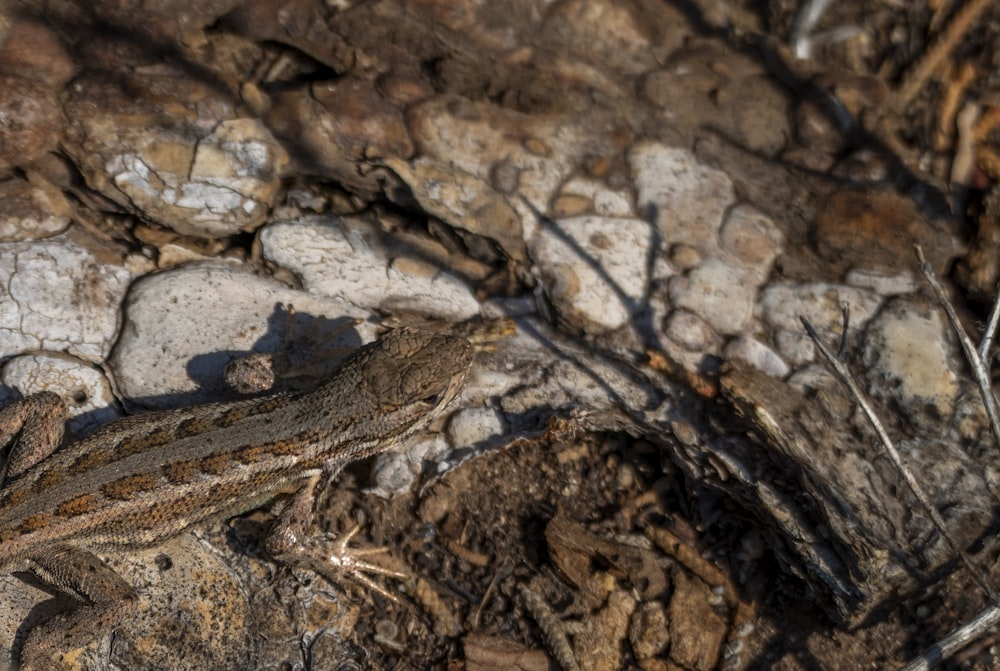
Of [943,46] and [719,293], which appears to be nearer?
[719,293]

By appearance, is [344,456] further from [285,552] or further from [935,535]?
[935,535]

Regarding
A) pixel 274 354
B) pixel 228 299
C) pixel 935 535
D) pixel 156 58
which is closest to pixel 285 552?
pixel 274 354

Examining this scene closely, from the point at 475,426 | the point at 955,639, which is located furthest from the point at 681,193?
the point at 955,639

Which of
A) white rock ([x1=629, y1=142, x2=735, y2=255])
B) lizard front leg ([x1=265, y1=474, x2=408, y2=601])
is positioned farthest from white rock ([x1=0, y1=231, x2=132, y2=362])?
white rock ([x1=629, y1=142, x2=735, y2=255])

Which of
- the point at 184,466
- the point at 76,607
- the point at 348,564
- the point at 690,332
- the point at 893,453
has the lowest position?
the point at 76,607

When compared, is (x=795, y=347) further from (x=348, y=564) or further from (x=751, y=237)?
(x=348, y=564)

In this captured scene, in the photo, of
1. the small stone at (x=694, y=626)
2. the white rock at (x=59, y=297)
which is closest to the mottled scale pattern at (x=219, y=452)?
the white rock at (x=59, y=297)

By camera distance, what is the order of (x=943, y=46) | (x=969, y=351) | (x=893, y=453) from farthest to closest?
(x=943, y=46) < (x=893, y=453) < (x=969, y=351)
